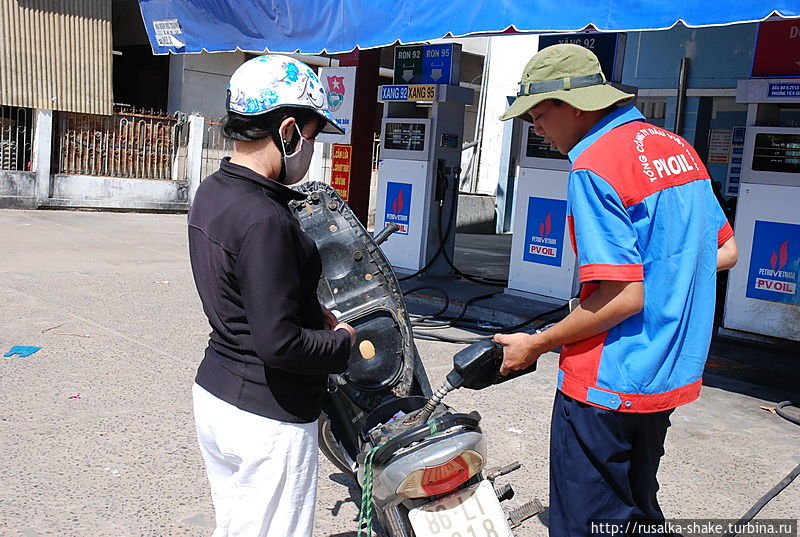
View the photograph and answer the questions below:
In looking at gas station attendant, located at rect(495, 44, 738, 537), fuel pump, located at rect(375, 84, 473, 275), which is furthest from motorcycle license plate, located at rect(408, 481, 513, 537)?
fuel pump, located at rect(375, 84, 473, 275)

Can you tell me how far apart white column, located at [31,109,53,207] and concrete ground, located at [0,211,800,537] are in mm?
6661

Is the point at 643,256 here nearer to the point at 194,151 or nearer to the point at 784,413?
the point at 784,413

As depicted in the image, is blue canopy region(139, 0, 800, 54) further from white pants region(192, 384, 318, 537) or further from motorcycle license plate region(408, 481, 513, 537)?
white pants region(192, 384, 318, 537)

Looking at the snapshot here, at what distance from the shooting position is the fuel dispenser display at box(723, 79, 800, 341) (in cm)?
705

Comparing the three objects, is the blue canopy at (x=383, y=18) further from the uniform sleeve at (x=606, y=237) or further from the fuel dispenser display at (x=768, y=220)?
the uniform sleeve at (x=606, y=237)

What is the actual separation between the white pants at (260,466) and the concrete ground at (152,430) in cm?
127

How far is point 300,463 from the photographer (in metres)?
2.21

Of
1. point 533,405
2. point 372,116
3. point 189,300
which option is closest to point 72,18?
point 372,116

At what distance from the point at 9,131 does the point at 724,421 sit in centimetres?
1278

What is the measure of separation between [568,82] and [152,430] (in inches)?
125

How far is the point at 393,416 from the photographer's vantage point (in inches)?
111

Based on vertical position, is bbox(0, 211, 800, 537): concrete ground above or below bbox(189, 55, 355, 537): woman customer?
below

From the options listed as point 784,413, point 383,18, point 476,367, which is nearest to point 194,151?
point 383,18

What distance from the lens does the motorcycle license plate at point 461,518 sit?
2.35 m
